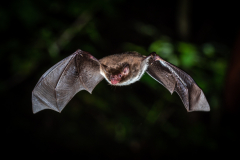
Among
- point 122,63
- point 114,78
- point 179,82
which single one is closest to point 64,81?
point 114,78

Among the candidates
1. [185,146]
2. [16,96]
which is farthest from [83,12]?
[185,146]

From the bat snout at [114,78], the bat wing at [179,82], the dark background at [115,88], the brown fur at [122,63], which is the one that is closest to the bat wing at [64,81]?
the brown fur at [122,63]

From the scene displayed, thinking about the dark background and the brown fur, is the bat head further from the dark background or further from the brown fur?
the dark background

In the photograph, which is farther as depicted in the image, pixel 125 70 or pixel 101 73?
pixel 101 73

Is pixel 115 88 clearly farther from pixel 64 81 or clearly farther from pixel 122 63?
pixel 64 81

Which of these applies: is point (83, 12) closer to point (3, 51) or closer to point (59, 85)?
point (3, 51)

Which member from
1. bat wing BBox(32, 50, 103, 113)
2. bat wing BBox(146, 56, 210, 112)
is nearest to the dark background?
bat wing BBox(146, 56, 210, 112)

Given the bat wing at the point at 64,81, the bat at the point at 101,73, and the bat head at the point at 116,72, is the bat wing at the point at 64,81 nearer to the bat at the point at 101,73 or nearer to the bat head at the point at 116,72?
the bat at the point at 101,73
